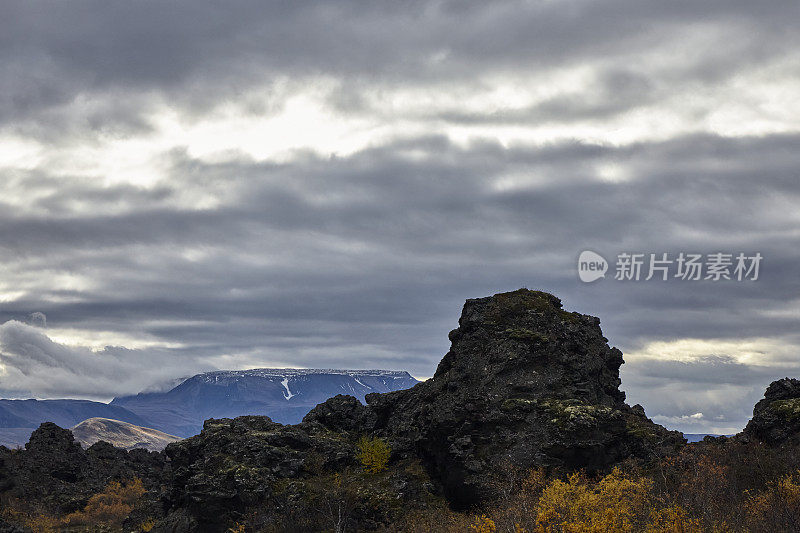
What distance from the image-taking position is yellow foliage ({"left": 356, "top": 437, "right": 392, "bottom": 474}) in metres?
92.5

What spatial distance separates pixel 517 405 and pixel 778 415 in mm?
32813

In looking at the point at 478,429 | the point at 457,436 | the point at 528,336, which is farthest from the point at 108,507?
the point at 528,336

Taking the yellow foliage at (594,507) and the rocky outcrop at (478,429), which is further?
the rocky outcrop at (478,429)

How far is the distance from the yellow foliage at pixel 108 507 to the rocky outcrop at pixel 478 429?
123 feet

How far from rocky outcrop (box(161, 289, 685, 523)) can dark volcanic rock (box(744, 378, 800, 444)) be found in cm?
1061

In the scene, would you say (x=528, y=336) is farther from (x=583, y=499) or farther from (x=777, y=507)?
(x=777, y=507)

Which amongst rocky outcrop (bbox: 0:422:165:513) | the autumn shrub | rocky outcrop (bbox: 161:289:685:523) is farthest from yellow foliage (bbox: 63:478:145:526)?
the autumn shrub

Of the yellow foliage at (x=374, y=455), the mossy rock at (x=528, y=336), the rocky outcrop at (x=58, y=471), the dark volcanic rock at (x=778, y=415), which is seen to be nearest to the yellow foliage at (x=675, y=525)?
the dark volcanic rock at (x=778, y=415)

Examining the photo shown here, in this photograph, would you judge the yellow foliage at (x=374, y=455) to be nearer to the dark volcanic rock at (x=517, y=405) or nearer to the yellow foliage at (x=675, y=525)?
the dark volcanic rock at (x=517, y=405)

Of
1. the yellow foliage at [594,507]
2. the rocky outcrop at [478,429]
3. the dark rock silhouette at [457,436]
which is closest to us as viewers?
the yellow foliage at [594,507]

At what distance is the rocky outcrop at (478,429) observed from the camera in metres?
81.4

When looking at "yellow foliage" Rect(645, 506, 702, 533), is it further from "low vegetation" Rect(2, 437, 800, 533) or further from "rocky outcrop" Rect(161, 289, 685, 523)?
"rocky outcrop" Rect(161, 289, 685, 523)

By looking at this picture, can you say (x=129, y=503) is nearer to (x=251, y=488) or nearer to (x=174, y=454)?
(x=174, y=454)

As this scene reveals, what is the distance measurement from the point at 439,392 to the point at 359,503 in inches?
777
